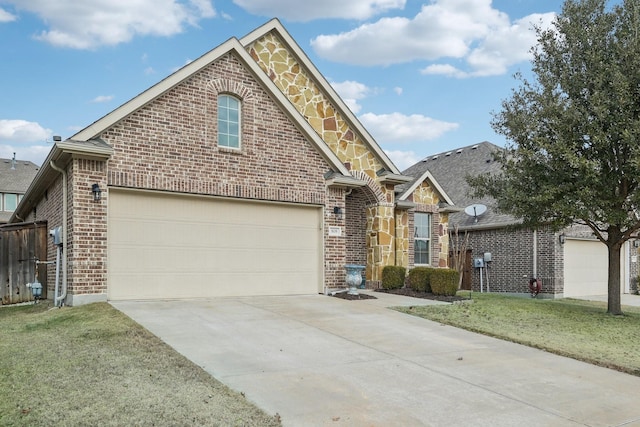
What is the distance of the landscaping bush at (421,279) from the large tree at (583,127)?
2.79 meters

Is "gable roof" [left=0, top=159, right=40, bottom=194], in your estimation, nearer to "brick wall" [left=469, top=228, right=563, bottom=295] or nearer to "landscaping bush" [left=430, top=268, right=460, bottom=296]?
"brick wall" [left=469, top=228, right=563, bottom=295]

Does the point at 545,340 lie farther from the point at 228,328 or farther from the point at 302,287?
the point at 302,287

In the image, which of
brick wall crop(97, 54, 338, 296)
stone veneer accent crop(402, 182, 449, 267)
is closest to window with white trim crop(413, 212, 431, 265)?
stone veneer accent crop(402, 182, 449, 267)

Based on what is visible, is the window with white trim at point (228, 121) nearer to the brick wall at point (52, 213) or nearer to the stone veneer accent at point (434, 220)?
the brick wall at point (52, 213)

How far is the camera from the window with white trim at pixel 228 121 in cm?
1271

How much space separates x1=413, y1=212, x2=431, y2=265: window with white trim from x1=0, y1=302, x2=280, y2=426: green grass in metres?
11.9

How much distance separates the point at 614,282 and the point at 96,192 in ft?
41.0

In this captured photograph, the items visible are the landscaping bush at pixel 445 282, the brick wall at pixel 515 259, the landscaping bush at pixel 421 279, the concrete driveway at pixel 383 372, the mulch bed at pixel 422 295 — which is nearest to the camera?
the concrete driveway at pixel 383 372

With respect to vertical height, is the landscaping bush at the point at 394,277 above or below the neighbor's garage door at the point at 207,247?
below

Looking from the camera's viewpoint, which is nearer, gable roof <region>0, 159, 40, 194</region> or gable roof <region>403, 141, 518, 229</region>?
gable roof <region>403, 141, 518, 229</region>

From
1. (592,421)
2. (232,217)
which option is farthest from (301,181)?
(592,421)

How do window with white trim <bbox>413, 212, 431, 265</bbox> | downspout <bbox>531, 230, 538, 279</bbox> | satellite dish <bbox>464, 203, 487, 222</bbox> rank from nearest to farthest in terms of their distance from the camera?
window with white trim <bbox>413, 212, 431, 265</bbox> < downspout <bbox>531, 230, 538, 279</bbox> < satellite dish <bbox>464, 203, 487, 222</bbox>

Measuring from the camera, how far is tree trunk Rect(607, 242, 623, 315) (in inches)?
533

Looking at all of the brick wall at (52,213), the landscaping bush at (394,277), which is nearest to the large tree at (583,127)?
the landscaping bush at (394,277)
